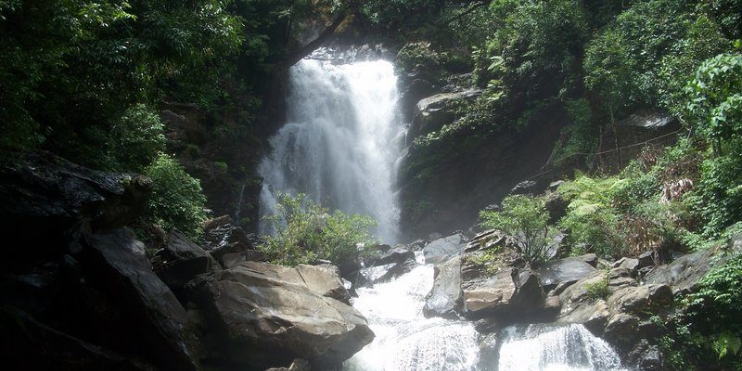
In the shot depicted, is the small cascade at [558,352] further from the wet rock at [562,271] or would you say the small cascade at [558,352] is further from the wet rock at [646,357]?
the wet rock at [562,271]

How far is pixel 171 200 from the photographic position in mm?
10758

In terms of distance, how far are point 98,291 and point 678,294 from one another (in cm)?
958

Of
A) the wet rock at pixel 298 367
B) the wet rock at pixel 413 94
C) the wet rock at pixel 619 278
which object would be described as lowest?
the wet rock at pixel 298 367

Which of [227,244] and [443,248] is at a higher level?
[443,248]

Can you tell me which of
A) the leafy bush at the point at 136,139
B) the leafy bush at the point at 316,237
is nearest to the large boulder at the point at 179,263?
the leafy bush at the point at 136,139

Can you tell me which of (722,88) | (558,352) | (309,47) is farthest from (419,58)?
(722,88)

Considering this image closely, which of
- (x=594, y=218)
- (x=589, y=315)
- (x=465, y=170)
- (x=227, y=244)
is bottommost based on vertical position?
(x=589, y=315)

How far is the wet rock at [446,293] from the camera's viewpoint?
11359 mm

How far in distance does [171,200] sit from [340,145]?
12.6 metres

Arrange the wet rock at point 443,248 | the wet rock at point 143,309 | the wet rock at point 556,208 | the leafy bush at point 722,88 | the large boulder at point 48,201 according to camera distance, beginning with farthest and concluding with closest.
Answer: the wet rock at point 443,248, the wet rock at point 556,208, the wet rock at point 143,309, the leafy bush at point 722,88, the large boulder at point 48,201

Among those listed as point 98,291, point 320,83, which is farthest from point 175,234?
point 320,83

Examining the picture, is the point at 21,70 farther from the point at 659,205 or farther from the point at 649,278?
the point at 659,205

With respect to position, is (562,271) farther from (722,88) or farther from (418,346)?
(722,88)

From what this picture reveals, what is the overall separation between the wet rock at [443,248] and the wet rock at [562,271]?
4.09 m
